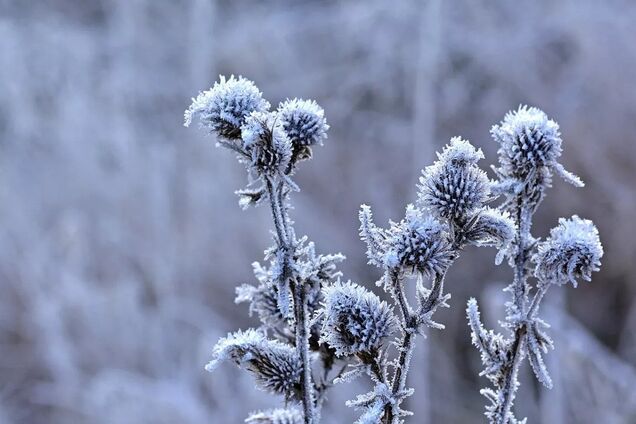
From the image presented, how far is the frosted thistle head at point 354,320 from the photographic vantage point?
0.35 meters

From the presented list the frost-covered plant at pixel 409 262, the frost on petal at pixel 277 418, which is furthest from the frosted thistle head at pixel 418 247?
the frost on petal at pixel 277 418

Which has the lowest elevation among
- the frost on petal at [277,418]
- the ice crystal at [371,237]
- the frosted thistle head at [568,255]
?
the frost on petal at [277,418]

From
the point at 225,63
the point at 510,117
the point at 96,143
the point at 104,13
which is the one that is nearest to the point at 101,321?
the point at 96,143

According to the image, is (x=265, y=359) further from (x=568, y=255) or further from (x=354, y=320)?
(x=568, y=255)

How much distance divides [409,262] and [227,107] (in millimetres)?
119

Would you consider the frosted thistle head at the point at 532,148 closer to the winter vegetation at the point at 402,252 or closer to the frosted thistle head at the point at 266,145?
the winter vegetation at the point at 402,252

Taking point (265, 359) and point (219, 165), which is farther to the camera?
point (219, 165)

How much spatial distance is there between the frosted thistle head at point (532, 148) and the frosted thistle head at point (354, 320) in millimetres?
100

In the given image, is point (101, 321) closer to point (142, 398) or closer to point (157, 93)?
point (142, 398)

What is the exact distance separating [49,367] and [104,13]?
1.61 metres

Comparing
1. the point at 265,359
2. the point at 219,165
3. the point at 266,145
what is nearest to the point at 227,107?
the point at 266,145

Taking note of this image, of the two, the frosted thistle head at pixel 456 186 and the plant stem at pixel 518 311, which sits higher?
the frosted thistle head at pixel 456 186

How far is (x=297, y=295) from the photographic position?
1.17 ft

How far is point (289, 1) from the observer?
3123mm
